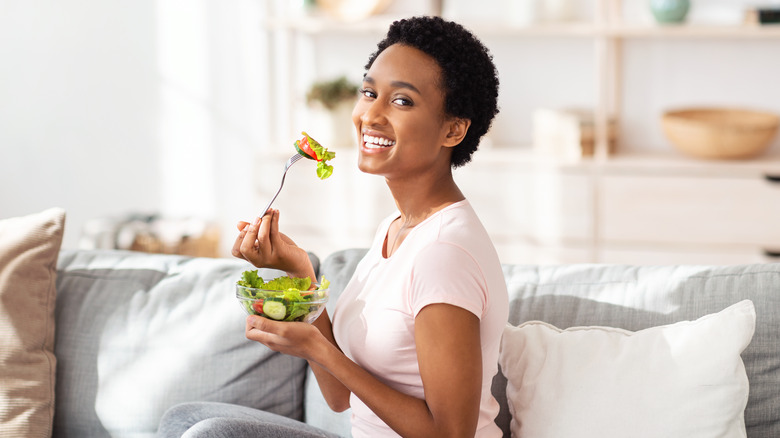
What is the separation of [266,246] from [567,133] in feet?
7.69

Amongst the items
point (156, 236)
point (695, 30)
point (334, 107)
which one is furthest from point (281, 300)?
point (695, 30)

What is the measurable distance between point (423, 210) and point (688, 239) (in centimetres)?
233

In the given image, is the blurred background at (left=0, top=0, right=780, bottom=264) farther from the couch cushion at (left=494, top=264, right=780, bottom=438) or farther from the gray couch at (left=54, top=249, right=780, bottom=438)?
the couch cushion at (left=494, top=264, right=780, bottom=438)

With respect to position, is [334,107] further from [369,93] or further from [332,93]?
[369,93]

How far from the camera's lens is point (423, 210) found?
4.95 ft

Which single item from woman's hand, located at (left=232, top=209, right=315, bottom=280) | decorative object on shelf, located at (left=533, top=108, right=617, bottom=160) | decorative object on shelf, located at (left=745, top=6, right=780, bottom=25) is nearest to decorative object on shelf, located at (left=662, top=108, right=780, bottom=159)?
decorative object on shelf, located at (left=533, top=108, right=617, bottom=160)

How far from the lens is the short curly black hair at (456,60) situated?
4.68ft

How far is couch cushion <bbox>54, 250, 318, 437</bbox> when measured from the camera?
1.84 metres

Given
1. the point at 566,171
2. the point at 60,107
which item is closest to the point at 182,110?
the point at 60,107

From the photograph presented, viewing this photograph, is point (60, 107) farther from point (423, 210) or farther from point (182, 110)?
point (423, 210)

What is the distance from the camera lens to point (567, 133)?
144 inches

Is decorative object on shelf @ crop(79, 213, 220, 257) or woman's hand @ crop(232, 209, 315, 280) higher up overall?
woman's hand @ crop(232, 209, 315, 280)

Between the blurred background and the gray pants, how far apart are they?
209cm

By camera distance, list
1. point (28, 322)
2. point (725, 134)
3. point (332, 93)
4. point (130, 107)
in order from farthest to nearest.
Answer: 1. point (130, 107)
2. point (332, 93)
3. point (725, 134)
4. point (28, 322)
